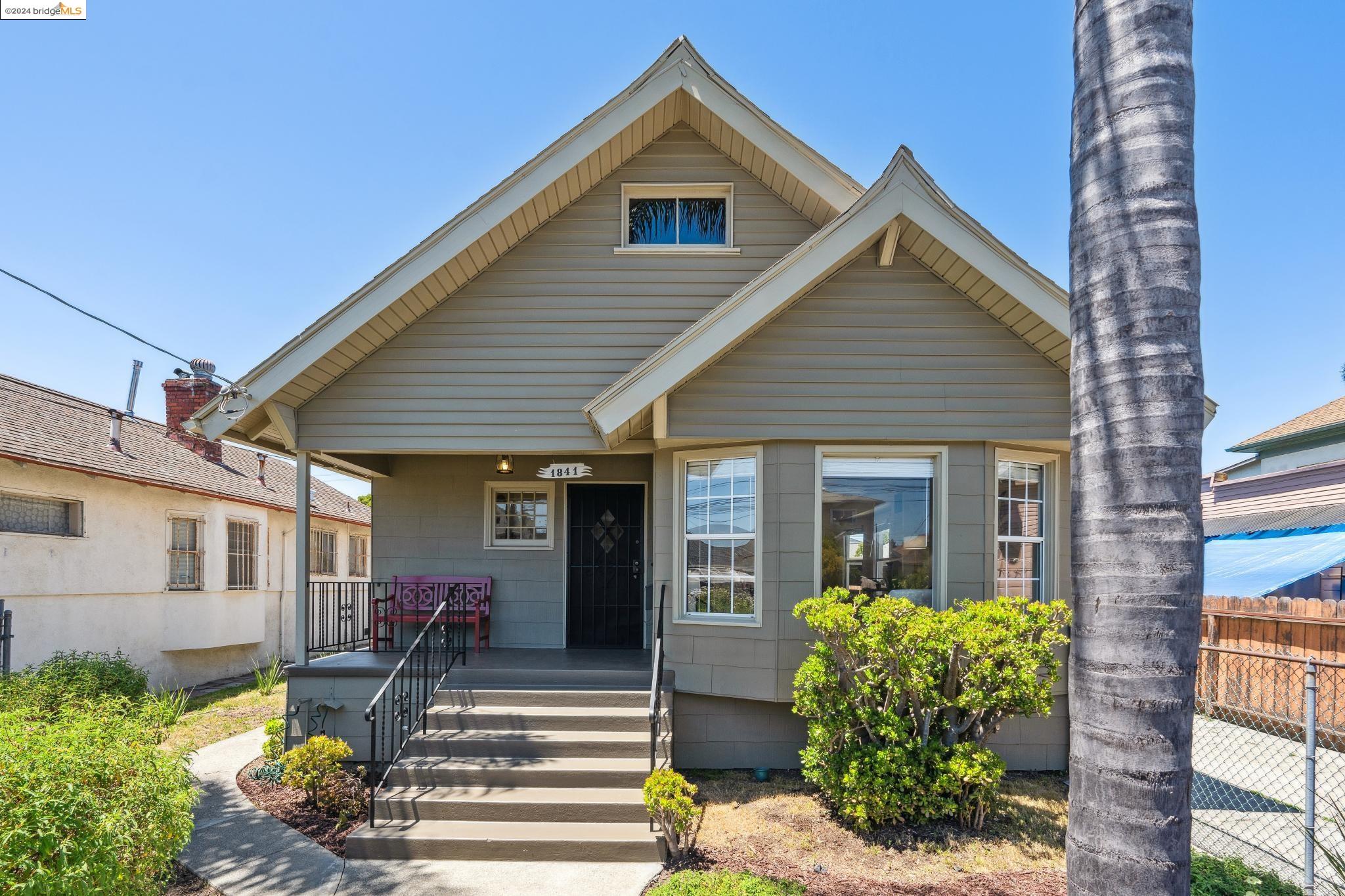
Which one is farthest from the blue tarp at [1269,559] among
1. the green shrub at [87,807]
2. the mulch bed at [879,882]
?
the green shrub at [87,807]

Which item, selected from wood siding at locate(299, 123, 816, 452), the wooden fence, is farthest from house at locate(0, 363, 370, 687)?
the wooden fence

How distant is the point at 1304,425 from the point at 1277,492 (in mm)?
1503

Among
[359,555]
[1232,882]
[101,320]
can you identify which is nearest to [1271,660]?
[1232,882]

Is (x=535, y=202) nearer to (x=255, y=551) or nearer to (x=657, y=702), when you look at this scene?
(x=657, y=702)

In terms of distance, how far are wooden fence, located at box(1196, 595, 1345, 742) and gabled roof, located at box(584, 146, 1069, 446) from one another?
5.06 meters

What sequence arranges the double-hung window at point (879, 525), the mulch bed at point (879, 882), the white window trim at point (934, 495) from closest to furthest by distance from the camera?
the mulch bed at point (879, 882) → the white window trim at point (934, 495) → the double-hung window at point (879, 525)

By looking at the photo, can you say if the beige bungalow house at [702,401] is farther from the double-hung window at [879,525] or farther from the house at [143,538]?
the house at [143,538]

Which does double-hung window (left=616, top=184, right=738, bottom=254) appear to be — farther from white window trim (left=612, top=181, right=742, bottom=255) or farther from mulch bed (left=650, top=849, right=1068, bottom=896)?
mulch bed (left=650, top=849, right=1068, bottom=896)

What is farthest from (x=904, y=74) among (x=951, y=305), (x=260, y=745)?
(x=260, y=745)

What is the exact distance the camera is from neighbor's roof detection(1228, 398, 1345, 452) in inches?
567

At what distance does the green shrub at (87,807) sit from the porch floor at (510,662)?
3.06 meters

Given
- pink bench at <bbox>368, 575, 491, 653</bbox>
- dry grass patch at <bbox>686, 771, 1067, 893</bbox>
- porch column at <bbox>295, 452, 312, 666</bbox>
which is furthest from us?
pink bench at <bbox>368, 575, 491, 653</bbox>

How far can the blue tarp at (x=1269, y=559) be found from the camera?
10.9m

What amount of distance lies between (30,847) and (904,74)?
11278mm
